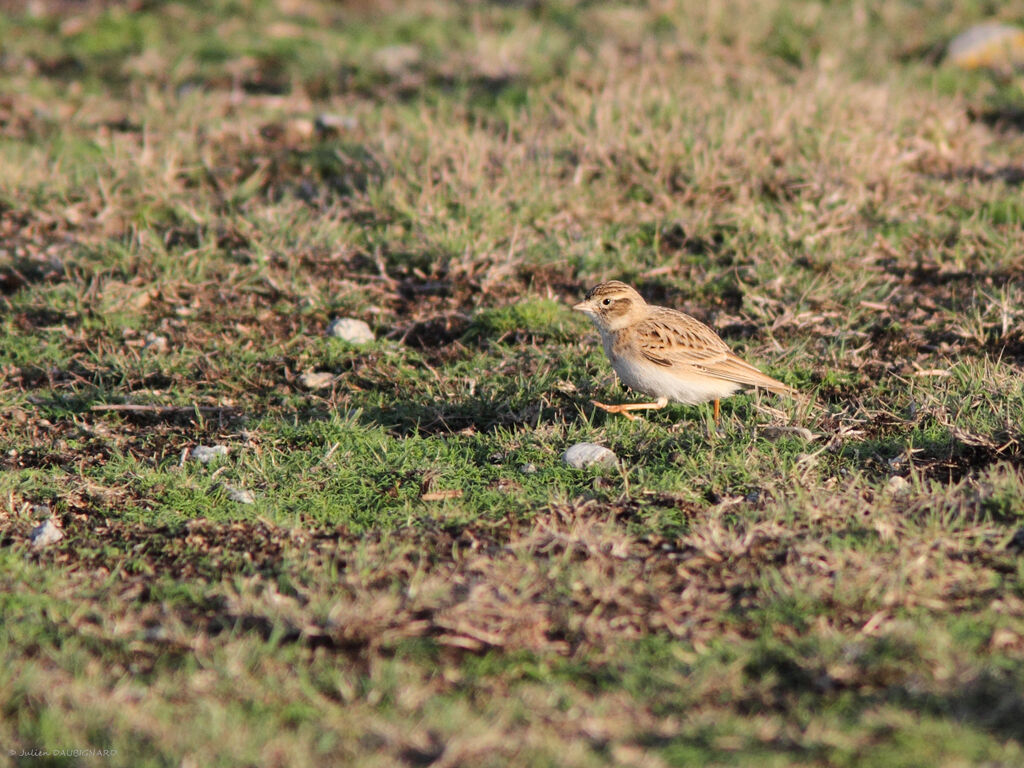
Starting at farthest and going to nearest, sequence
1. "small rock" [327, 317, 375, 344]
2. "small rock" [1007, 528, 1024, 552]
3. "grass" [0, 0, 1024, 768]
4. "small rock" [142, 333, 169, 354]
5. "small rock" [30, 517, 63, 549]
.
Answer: "small rock" [327, 317, 375, 344] < "small rock" [142, 333, 169, 354] < "small rock" [30, 517, 63, 549] < "small rock" [1007, 528, 1024, 552] < "grass" [0, 0, 1024, 768]

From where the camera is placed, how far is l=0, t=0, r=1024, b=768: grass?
4.15m

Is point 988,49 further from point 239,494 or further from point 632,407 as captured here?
point 239,494

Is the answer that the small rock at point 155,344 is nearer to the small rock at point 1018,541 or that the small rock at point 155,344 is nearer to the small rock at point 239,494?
the small rock at point 239,494

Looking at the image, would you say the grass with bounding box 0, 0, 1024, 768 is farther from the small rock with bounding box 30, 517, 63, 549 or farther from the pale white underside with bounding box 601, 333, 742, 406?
the pale white underside with bounding box 601, 333, 742, 406

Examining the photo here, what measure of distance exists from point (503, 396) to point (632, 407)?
817 mm

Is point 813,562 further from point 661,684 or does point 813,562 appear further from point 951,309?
point 951,309

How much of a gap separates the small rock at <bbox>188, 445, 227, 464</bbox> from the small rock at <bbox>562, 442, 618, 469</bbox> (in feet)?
6.31

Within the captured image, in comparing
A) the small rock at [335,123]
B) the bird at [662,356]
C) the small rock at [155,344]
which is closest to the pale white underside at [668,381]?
the bird at [662,356]

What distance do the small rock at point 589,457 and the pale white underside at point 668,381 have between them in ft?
2.22

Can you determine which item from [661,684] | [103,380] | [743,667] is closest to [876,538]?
[743,667]

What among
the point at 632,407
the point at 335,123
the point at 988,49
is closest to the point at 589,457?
the point at 632,407

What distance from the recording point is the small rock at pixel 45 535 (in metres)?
5.48

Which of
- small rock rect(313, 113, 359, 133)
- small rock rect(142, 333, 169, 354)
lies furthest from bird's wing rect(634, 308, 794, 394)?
small rock rect(313, 113, 359, 133)

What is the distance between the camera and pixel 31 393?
289 inches
